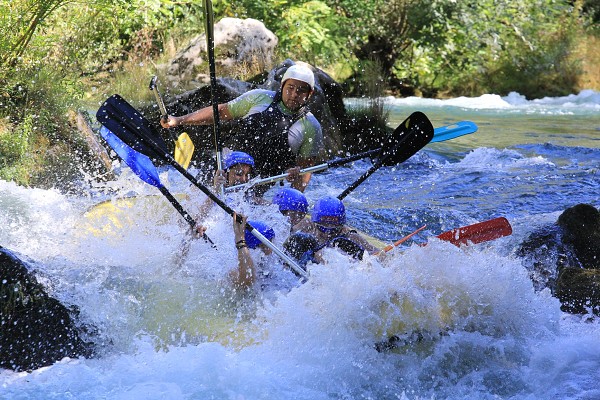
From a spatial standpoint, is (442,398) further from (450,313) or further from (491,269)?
(491,269)

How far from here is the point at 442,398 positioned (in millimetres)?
3762

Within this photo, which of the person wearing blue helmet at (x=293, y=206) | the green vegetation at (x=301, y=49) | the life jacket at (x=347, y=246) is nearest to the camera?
the life jacket at (x=347, y=246)

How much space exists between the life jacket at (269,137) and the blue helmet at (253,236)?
1168 mm

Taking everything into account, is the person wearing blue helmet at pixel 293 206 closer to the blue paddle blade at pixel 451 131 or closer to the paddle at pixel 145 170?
the paddle at pixel 145 170

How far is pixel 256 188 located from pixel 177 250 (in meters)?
0.86

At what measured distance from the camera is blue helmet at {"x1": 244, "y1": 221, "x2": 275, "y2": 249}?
4.67 meters

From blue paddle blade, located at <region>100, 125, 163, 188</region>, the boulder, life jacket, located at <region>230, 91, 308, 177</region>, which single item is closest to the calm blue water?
blue paddle blade, located at <region>100, 125, 163, 188</region>

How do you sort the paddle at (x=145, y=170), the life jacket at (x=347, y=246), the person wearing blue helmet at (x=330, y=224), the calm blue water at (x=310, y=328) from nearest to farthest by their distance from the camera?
the calm blue water at (x=310, y=328), the life jacket at (x=347, y=246), the person wearing blue helmet at (x=330, y=224), the paddle at (x=145, y=170)

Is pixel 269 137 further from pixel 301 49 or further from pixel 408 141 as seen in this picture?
pixel 301 49

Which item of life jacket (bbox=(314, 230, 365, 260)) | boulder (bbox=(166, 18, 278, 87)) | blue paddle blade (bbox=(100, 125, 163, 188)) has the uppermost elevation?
boulder (bbox=(166, 18, 278, 87))

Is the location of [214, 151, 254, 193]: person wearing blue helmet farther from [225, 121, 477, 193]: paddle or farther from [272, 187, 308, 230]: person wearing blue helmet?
[272, 187, 308, 230]: person wearing blue helmet

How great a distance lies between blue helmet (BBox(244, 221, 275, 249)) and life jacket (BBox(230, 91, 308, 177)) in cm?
117

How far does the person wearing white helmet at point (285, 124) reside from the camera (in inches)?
221

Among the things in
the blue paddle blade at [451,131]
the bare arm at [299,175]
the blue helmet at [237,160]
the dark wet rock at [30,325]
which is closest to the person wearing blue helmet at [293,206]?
the bare arm at [299,175]
